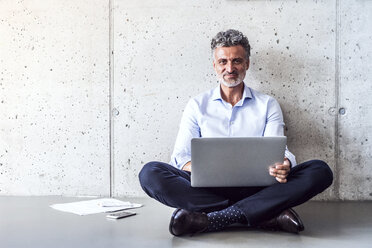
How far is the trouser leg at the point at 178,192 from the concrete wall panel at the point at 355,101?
134cm

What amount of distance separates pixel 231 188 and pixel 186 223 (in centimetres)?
43

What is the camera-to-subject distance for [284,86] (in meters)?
3.41

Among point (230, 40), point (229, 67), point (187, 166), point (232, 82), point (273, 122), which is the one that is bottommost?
point (187, 166)

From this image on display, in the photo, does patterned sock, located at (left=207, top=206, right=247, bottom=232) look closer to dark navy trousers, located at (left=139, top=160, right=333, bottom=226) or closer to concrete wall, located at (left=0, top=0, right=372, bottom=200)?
dark navy trousers, located at (left=139, top=160, right=333, bottom=226)

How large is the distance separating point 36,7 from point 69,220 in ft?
6.06

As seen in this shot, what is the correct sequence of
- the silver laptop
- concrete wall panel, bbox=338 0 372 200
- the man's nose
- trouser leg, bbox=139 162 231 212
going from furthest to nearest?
concrete wall panel, bbox=338 0 372 200 < the man's nose < trouser leg, bbox=139 162 231 212 < the silver laptop

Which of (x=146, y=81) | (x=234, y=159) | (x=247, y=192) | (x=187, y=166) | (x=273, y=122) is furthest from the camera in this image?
(x=146, y=81)

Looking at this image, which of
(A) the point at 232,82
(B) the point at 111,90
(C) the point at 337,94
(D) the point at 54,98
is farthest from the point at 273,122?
(D) the point at 54,98

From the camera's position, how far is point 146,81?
3.50 m

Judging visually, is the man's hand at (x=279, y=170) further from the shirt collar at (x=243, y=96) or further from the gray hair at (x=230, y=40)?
the gray hair at (x=230, y=40)

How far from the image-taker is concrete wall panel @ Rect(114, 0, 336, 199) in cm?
338

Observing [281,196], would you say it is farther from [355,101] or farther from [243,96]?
[355,101]

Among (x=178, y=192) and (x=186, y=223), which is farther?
(x=178, y=192)

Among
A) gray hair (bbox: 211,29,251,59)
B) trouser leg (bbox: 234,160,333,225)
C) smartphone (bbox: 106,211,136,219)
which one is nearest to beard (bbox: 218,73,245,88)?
gray hair (bbox: 211,29,251,59)
